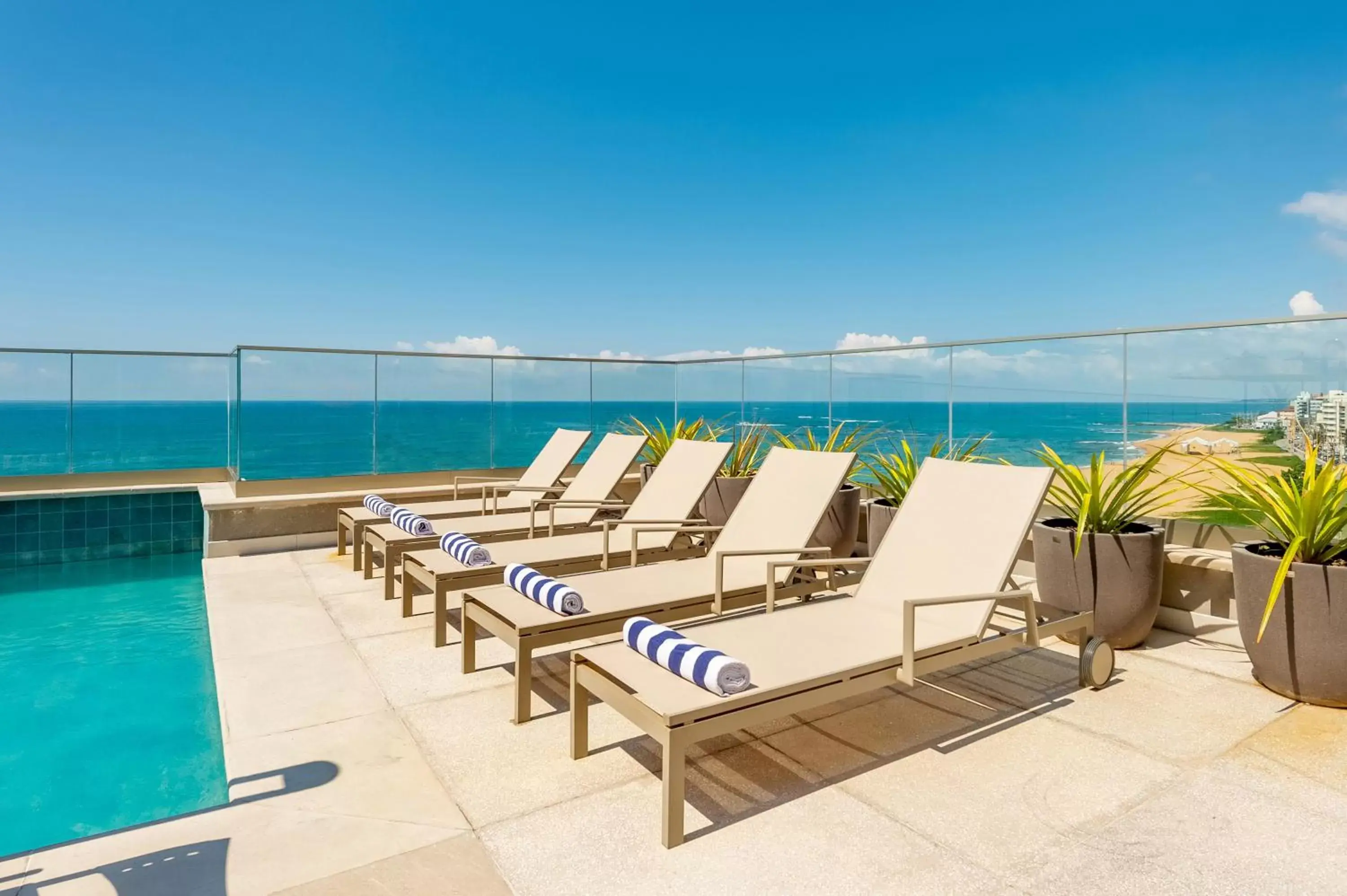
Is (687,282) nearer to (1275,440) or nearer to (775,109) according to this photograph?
(775,109)

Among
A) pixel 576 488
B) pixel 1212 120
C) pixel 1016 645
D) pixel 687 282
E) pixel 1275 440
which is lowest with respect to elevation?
pixel 1016 645

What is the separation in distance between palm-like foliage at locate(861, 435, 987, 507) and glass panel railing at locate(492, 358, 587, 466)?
356cm

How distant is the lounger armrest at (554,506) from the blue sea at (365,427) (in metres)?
2.16

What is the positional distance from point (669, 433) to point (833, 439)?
2.06m

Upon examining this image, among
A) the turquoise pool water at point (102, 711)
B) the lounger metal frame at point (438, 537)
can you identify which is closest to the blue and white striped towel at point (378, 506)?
the lounger metal frame at point (438, 537)

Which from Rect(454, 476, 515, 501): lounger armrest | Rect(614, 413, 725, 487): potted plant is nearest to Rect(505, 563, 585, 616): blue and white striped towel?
Rect(614, 413, 725, 487): potted plant

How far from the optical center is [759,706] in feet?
7.68

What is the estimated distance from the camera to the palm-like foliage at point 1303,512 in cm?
321

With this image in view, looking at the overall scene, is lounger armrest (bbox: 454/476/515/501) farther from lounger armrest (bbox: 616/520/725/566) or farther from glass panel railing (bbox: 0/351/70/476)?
glass panel railing (bbox: 0/351/70/476)

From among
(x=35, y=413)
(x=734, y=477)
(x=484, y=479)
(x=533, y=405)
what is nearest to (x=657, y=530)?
(x=734, y=477)

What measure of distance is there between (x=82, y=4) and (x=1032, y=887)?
1582cm

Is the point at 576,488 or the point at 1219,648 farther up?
the point at 576,488

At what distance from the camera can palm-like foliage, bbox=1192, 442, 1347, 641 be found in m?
3.21

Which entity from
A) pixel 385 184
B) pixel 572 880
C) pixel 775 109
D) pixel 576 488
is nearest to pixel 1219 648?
pixel 572 880
